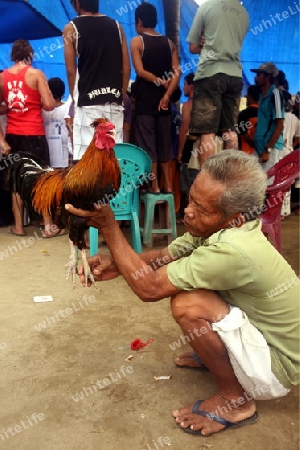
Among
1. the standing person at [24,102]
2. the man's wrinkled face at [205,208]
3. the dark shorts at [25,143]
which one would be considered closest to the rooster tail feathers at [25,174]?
the standing person at [24,102]

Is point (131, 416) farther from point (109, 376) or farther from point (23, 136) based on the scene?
point (23, 136)

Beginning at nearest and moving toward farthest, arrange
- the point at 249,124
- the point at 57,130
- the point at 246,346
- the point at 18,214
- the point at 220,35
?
the point at 246,346
the point at 220,35
the point at 18,214
the point at 57,130
the point at 249,124

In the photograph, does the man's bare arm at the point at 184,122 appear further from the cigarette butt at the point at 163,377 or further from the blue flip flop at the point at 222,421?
the blue flip flop at the point at 222,421

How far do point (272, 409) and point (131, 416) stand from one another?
66 cm

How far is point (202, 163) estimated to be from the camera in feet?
10.5

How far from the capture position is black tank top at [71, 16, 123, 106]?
11.9 feet

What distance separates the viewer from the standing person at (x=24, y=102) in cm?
432

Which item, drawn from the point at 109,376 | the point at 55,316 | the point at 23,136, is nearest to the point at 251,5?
the point at 23,136

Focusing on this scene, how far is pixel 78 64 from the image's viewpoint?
371 centimetres

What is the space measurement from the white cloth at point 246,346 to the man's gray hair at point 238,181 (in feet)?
1.44

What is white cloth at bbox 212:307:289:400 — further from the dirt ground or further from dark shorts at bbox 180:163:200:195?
dark shorts at bbox 180:163:200:195

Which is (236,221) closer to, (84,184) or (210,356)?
(210,356)

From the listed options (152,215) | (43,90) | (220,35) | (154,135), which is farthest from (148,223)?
(220,35)

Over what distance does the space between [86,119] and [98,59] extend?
1.72ft
